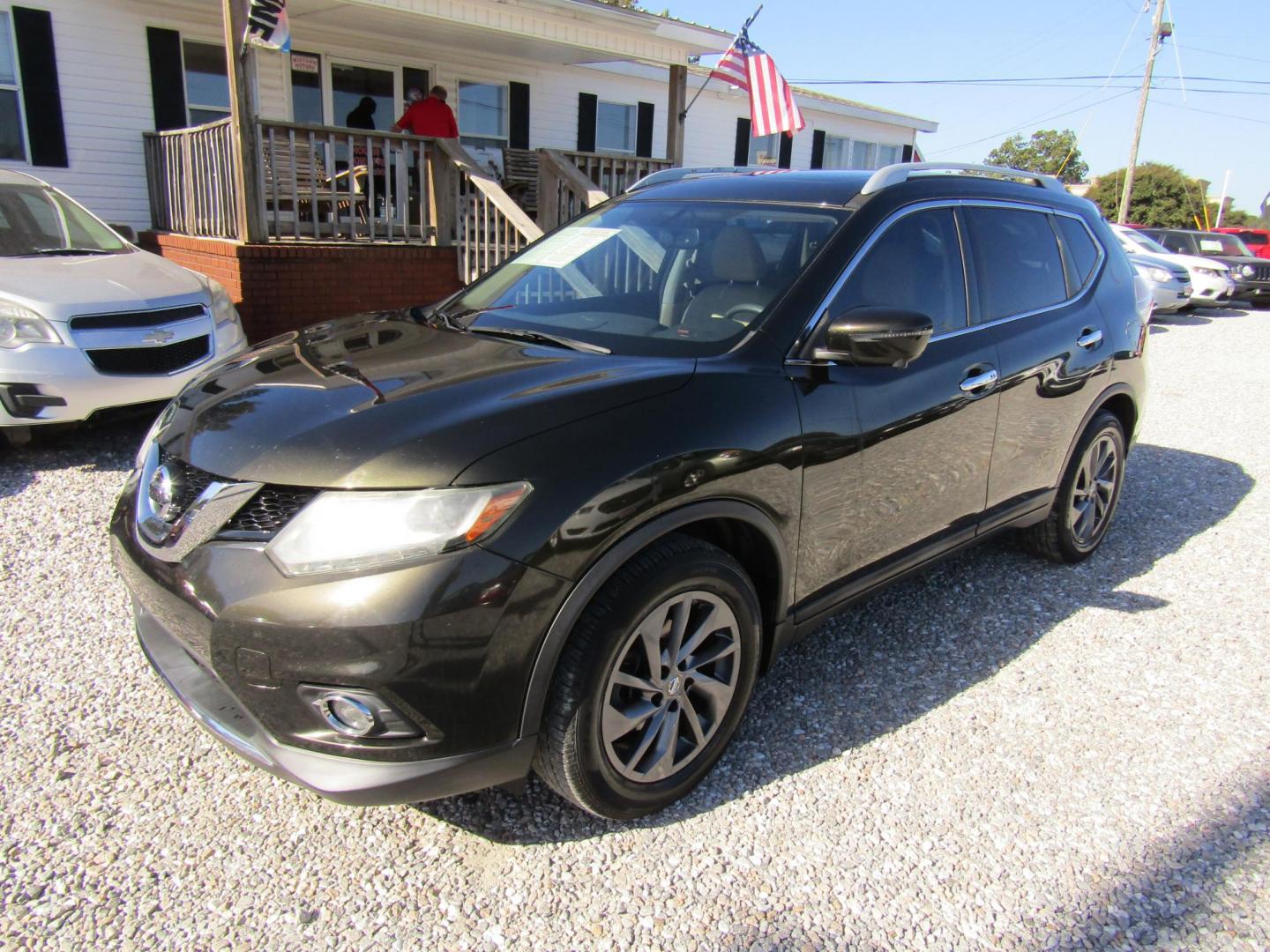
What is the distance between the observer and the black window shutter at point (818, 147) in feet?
65.9

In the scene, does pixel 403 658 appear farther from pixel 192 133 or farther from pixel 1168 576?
pixel 192 133

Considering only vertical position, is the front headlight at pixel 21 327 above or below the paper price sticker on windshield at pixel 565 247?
below

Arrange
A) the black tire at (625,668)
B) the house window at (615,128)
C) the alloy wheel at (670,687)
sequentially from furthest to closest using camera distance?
the house window at (615,128) → the alloy wheel at (670,687) → the black tire at (625,668)

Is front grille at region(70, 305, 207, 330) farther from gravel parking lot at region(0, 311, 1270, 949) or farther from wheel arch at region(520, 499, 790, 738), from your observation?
wheel arch at region(520, 499, 790, 738)

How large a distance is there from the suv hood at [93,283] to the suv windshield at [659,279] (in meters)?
2.77

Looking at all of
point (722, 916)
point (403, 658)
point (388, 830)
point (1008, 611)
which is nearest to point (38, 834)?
point (388, 830)

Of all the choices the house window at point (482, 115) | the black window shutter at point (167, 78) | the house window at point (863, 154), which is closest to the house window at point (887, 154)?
the house window at point (863, 154)

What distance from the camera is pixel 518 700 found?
7.07ft

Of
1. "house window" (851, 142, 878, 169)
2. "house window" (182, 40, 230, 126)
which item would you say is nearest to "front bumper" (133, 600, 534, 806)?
"house window" (182, 40, 230, 126)

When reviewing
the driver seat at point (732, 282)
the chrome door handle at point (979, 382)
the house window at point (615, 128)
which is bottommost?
the chrome door handle at point (979, 382)

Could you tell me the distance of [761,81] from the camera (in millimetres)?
10492

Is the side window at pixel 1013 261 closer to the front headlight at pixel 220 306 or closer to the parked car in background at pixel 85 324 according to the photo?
the parked car in background at pixel 85 324

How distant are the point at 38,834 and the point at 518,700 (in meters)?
1.41

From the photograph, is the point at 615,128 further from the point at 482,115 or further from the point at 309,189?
the point at 309,189
